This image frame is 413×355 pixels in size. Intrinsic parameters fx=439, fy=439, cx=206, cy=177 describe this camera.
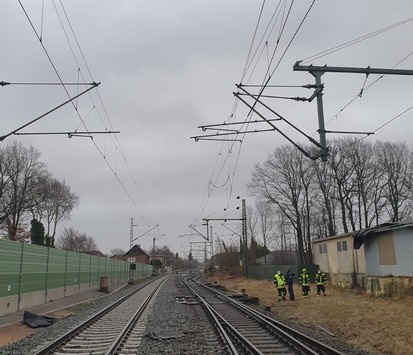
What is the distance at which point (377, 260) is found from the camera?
25.7m

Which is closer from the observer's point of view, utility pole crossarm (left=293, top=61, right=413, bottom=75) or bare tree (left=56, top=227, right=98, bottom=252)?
utility pole crossarm (left=293, top=61, right=413, bottom=75)

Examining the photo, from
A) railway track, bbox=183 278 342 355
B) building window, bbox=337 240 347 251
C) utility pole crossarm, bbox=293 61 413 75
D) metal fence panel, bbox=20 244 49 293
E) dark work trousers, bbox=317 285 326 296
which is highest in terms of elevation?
utility pole crossarm, bbox=293 61 413 75

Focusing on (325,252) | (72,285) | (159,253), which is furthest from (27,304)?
(159,253)

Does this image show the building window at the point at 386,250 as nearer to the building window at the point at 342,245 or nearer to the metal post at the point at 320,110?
the building window at the point at 342,245

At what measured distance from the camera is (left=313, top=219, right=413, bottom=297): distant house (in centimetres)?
2191

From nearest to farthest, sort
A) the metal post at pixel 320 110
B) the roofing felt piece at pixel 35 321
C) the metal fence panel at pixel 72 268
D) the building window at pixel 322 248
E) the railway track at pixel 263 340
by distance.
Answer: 1. the railway track at pixel 263 340
2. the metal post at pixel 320 110
3. the roofing felt piece at pixel 35 321
4. the metal fence panel at pixel 72 268
5. the building window at pixel 322 248

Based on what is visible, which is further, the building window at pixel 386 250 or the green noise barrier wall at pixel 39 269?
the building window at pixel 386 250

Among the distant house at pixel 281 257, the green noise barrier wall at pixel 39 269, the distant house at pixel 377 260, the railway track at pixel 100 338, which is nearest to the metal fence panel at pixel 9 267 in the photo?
the green noise barrier wall at pixel 39 269

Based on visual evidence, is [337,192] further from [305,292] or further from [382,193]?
[305,292]

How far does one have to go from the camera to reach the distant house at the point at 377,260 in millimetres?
21906

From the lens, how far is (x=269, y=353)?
10.9 meters

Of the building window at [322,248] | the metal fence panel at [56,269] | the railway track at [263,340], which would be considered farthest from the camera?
the building window at [322,248]

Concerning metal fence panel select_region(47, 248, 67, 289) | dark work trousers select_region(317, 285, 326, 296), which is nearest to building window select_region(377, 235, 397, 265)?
dark work trousers select_region(317, 285, 326, 296)

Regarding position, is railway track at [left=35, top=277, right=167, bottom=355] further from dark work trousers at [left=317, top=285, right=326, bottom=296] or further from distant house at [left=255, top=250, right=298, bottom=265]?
distant house at [left=255, top=250, right=298, bottom=265]
